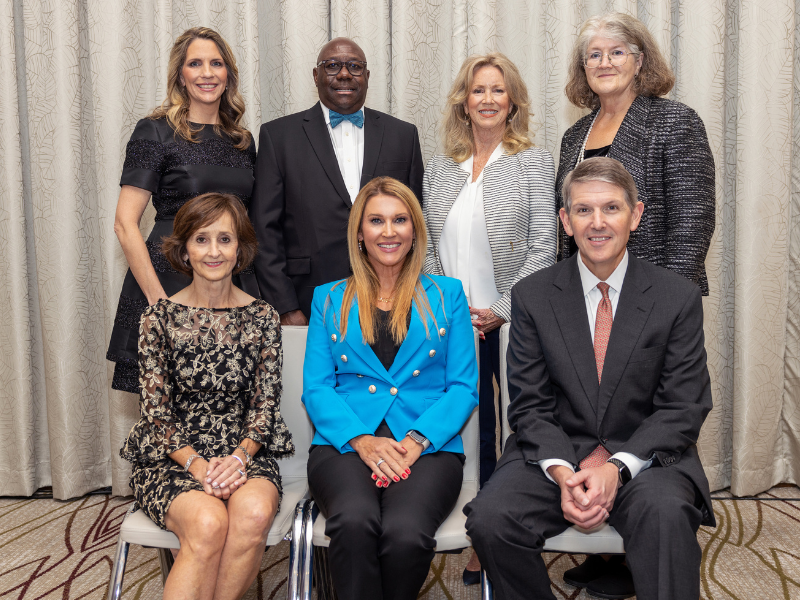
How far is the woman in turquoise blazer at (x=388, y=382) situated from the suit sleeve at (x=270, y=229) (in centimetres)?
31

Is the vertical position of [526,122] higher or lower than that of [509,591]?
higher

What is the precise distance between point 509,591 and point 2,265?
2.79 meters

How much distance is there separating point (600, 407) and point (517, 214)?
78cm

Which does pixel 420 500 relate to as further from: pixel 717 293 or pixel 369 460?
pixel 717 293

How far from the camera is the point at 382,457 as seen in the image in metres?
1.86

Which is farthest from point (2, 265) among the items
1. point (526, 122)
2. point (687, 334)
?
point (687, 334)

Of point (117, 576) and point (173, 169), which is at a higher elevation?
point (173, 169)

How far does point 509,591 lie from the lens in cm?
162

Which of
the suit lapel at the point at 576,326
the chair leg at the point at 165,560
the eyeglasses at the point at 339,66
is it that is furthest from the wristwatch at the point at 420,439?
the eyeglasses at the point at 339,66

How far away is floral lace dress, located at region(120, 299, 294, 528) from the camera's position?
1885 millimetres

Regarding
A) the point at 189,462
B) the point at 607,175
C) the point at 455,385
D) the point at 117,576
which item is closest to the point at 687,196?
the point at 607,175

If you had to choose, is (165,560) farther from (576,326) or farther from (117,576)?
(576,326)

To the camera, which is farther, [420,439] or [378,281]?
[378,281]

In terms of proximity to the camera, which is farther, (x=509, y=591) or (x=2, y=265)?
(x=2, y=265)
